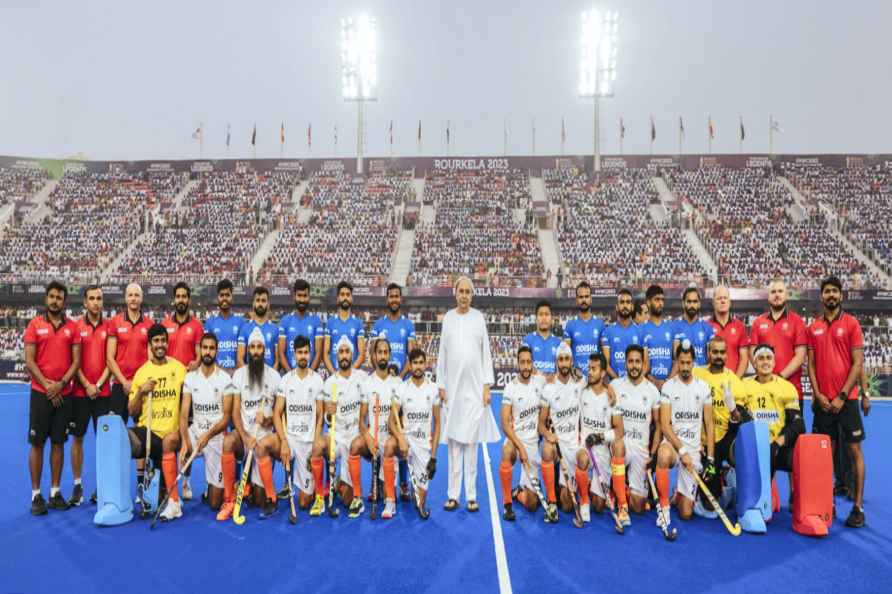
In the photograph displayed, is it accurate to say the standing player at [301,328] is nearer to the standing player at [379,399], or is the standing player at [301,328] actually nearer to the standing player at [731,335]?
the standing player at [379,399]

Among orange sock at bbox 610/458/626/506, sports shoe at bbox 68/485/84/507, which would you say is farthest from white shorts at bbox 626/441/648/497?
sports shoe at bbox 68/485/84/507

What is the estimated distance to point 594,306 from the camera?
2688cm

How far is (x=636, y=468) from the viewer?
6953mm

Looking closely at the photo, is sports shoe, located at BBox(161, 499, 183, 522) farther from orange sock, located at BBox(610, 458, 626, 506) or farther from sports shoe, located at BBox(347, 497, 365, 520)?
orange sock, located at BBox(610, 458, 626, 506)

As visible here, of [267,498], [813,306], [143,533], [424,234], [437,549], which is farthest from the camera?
[424,234]

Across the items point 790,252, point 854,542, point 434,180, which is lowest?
point 854,542

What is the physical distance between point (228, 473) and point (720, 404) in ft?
19.3

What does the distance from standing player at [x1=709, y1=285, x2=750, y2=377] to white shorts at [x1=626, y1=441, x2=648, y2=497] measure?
1.86 m

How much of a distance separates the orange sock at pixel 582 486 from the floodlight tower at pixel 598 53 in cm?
3719

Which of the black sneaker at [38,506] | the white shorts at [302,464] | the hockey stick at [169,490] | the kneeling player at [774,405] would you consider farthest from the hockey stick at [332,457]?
the kneeling player at [774,405]

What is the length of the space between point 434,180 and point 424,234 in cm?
786

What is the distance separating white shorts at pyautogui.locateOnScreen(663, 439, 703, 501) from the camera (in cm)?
679

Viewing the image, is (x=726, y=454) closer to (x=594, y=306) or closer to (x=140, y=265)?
(x=594, y=306)

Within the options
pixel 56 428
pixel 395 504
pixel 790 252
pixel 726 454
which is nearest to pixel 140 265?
pixel 56 428
